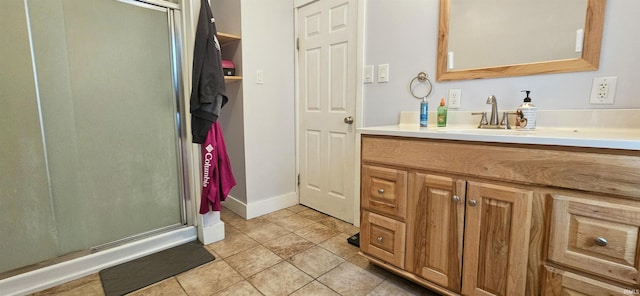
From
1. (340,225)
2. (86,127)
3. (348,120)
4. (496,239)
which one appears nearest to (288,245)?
(340,225)

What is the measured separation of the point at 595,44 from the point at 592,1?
0.63 ft

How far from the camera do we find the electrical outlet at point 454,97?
1708 millimetres

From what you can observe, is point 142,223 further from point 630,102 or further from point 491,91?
point 630,102

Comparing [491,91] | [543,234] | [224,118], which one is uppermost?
[491,91]

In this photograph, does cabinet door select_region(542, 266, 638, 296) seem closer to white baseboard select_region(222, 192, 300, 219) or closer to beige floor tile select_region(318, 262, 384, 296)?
beige floor tile select_region(318, 262, 384, 296)

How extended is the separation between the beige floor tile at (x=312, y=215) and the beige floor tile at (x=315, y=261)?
55 cm

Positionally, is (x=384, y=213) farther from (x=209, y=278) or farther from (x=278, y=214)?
(x=278, y=214)

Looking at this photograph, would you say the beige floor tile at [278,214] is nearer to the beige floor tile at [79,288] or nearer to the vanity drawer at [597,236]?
the beige floor tile at [79,288]

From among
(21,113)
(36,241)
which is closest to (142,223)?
(36,241)

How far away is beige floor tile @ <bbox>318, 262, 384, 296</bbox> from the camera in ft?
5.00

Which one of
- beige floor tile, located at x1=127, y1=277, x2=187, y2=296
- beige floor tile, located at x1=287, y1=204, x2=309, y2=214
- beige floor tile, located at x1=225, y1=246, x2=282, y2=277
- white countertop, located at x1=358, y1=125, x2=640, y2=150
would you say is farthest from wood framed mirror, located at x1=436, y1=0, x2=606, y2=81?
beige floor tile, located at x1=127, y1=277, x2=187, y2=296

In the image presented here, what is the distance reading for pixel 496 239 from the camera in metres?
1.17

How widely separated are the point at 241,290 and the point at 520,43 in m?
1.96

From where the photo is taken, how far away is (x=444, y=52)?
5.70ft
